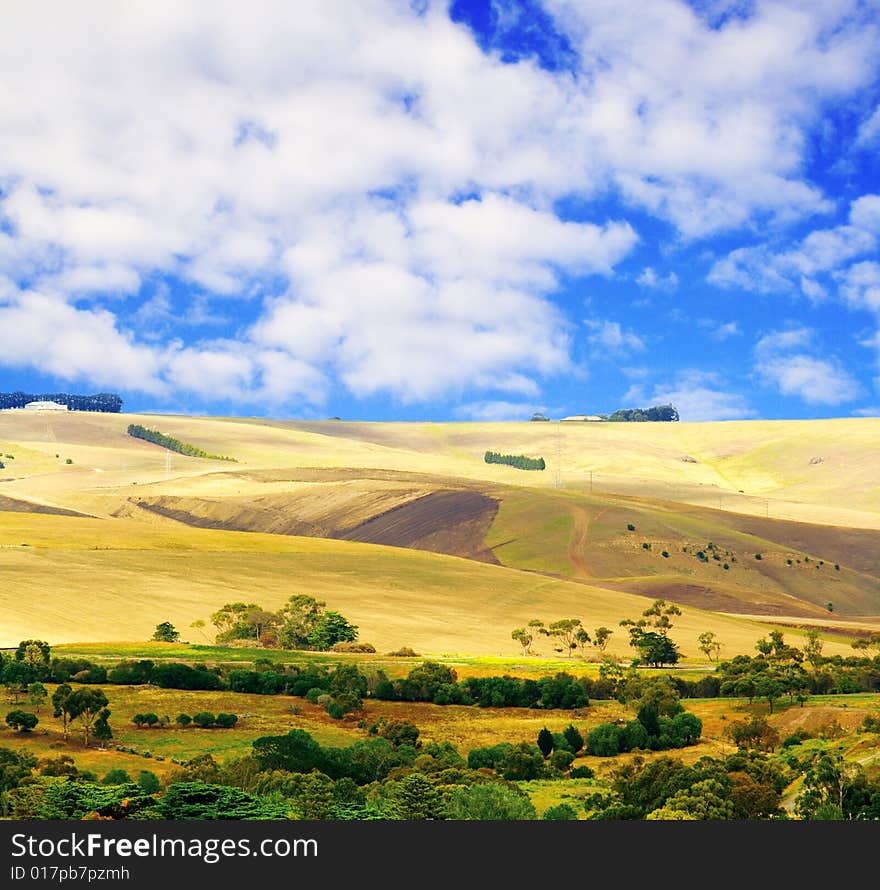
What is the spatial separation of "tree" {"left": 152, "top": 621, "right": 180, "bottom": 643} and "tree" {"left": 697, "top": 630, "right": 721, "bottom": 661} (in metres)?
51.0

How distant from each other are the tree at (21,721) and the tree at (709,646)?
70.1 m

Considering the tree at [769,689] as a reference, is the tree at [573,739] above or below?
below

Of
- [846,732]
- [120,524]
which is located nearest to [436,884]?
[846,732]

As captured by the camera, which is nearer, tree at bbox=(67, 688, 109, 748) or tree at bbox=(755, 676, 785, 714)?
tree at bbox=(67, 688, 109, 748)

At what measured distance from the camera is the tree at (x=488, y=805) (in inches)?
2046

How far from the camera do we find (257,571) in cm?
14988

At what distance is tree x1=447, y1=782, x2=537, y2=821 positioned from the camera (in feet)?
171

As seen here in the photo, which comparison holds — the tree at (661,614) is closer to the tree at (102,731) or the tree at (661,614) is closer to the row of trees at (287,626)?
the row of trees at (287,626)

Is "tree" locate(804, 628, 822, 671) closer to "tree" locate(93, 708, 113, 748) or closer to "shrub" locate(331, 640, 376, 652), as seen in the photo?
"shrub" locate(331, 640, 376, 652)

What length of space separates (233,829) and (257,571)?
364 ft

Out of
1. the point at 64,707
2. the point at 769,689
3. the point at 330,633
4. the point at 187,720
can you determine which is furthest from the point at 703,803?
the point at 330,633

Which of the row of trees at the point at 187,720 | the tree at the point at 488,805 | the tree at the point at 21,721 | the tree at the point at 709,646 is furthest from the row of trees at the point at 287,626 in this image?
the tree at the point at 488,805

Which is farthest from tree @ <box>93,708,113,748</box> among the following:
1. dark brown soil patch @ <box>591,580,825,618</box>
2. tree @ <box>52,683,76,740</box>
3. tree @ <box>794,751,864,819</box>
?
dark brown soil patch @ <box>591,580,825,618</box>

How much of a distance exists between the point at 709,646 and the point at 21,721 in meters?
73.2
